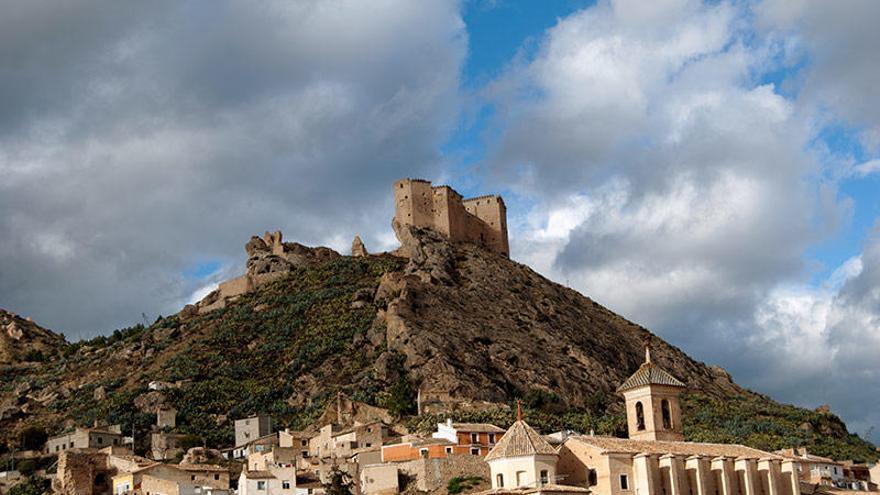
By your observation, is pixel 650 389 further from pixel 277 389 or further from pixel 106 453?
pixel 277 389

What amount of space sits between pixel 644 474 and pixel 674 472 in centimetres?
161

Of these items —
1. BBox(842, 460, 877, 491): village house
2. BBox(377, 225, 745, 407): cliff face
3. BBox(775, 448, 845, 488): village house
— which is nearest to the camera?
BBox(775, 448, 845, 488): village house

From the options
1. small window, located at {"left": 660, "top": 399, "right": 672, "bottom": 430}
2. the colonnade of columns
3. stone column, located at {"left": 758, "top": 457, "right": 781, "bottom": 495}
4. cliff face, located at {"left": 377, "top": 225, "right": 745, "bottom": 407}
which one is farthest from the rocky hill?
stone column, located at {"left": 758, "top": 457, "right": 781, "bottom": 495}

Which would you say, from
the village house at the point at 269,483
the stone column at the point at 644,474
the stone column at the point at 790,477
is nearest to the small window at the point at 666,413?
the stone column at the point at 790,477

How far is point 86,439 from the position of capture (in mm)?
80438

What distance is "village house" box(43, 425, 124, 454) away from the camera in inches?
3169

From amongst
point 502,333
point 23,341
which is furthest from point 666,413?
point 23,341

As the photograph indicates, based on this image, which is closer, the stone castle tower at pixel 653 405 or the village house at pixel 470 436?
the stone castle tower at pixel 653 405

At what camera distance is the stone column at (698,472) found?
165ft

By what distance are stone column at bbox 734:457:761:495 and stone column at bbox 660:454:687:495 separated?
379cm

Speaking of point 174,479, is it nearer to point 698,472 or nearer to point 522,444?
point 522,444

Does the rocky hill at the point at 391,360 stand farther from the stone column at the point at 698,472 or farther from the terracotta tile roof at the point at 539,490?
the terracotta tile roof at the point at 539,490

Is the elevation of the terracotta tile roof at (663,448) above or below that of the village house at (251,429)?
below

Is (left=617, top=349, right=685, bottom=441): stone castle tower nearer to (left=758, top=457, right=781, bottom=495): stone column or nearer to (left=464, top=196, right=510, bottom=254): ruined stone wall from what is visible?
(left=758, top=457, right=781, bottom=495): stone column
